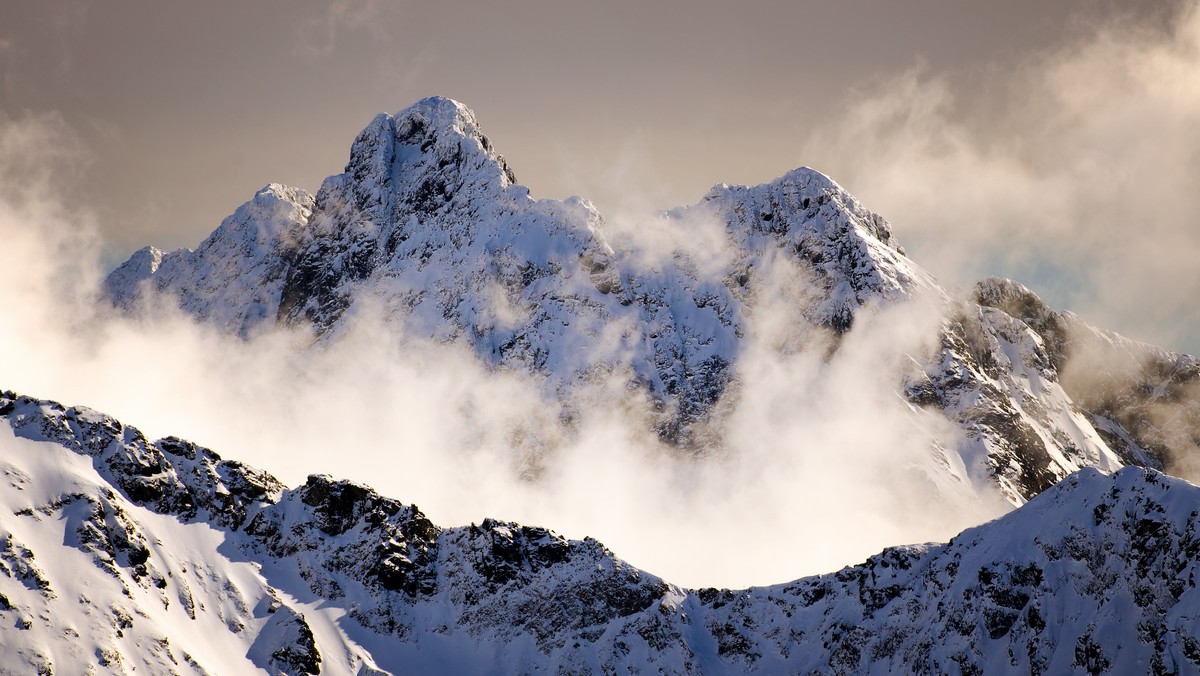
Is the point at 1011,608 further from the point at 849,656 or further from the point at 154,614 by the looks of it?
the point at 154,614

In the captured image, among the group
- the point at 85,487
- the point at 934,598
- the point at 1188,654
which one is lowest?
the point at 1188,654

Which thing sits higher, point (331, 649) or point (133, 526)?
point (133, 526)

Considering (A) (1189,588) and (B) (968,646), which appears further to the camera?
(B) (968,646)

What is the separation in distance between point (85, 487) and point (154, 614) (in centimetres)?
2630

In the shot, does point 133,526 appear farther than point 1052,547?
Yes

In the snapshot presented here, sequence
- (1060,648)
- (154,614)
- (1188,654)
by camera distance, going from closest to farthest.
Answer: (1188,654), (1060,648), (154,614)

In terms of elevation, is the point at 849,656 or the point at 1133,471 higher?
the point at 1133,471

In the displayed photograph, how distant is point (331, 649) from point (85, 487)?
5052 cm

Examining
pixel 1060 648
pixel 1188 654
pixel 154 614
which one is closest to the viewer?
pixel 1188 654

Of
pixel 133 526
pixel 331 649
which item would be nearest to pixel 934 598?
pixel 331 649

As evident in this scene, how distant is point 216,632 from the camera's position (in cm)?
19388

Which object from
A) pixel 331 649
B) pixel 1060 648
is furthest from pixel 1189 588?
pixel 331 649

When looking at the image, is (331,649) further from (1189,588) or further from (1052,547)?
(1189,588)

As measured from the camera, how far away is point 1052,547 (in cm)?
17875
